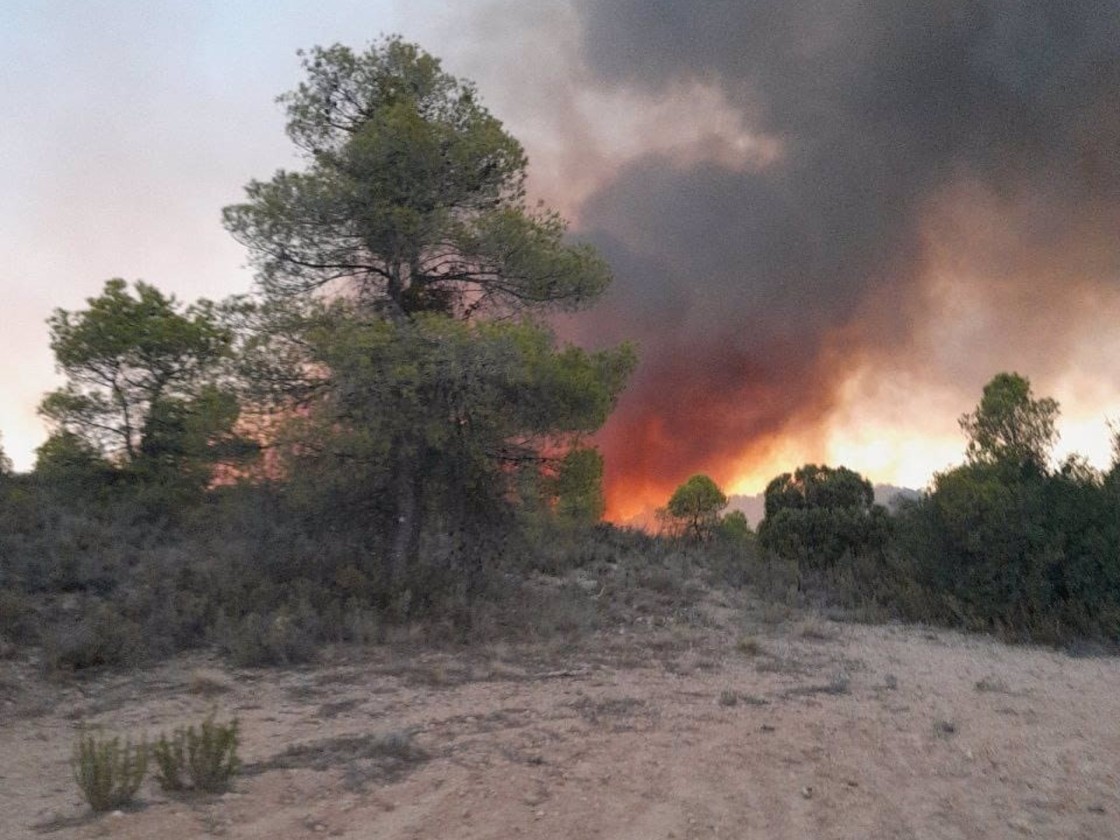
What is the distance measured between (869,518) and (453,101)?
1165cm

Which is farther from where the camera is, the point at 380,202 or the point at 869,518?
the point at 869,518

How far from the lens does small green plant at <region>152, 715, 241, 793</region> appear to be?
6.85 m

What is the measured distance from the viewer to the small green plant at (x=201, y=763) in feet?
22.5

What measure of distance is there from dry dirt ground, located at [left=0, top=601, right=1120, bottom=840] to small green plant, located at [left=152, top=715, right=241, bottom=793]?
121 millimetres

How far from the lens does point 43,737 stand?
28.6 ft

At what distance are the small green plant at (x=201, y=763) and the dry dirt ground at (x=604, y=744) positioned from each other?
0.40 ft

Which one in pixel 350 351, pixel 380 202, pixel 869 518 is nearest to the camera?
pixel 350 351

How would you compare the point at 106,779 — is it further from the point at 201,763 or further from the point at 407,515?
the point at 407,515

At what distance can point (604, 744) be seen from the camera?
830 cm

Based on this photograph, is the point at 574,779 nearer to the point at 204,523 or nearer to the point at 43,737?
the point at 43,737

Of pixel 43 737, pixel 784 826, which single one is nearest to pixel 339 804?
pixel 784 826

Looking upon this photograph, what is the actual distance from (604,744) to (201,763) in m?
3.12

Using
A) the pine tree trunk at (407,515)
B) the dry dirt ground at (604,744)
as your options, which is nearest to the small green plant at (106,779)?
the dry dirt ground at (604,744)

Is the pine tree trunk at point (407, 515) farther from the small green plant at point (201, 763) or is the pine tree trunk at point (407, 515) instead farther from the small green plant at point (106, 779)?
the small green plant at point (106, 779)
